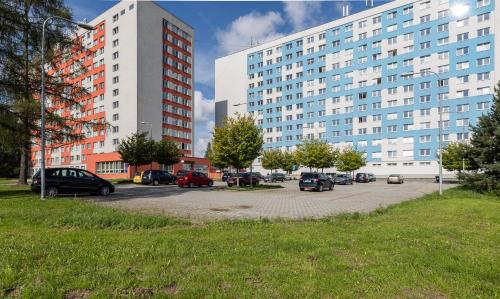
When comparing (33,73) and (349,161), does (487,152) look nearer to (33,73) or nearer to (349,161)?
(33,73)

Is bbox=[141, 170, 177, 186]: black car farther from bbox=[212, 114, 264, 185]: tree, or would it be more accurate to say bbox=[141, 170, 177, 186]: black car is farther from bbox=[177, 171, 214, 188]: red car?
bbox=[212, 114, 264, 185]: tree

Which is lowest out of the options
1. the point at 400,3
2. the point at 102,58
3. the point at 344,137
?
the point at 344,137

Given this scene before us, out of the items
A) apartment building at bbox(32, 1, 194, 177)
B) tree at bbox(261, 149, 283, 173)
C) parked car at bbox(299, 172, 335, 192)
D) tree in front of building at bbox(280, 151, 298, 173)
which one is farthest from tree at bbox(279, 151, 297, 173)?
parked car at bbox(299, 172, 335, 192)

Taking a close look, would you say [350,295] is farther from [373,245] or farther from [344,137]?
[344,137]

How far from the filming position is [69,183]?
19.5 metres

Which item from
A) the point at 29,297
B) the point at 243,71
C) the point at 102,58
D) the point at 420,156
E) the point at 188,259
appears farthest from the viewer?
the point at 243,71

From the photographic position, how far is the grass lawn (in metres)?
4.51

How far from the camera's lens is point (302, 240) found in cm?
722

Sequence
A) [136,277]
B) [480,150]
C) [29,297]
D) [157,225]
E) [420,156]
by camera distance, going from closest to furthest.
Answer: [29,297], [136,277], [157,225], [480,150], [420,156]

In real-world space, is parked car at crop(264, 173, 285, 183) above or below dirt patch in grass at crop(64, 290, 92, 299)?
below

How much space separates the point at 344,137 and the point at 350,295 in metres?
71.9

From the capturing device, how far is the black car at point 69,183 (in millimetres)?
18853

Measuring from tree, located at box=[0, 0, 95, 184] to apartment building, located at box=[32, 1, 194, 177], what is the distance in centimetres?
3721

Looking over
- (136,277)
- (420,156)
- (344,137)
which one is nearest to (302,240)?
(136,277)
